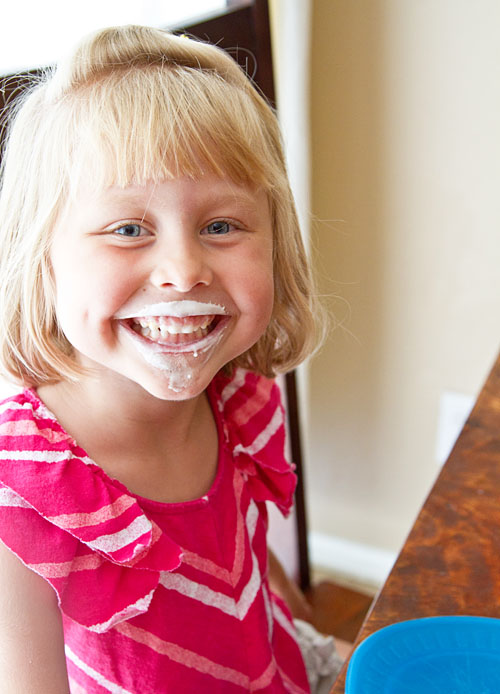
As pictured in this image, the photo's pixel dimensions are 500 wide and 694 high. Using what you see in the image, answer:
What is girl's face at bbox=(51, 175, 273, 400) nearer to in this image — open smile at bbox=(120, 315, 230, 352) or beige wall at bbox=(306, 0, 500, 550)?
open smile at bbox=(120, 315, 230, 352)

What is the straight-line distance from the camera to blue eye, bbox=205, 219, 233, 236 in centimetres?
75

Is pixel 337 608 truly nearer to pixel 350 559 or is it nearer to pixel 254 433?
pixel 350 559

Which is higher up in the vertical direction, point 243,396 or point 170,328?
point 170,328

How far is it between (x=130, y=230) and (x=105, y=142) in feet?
0.27

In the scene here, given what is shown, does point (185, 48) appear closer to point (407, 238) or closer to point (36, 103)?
point (36, 103)

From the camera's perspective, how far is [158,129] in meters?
0.71

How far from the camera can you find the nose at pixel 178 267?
71cm

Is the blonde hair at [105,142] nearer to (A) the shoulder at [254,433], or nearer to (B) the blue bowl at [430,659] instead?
(A) the shoulder at [254,433]

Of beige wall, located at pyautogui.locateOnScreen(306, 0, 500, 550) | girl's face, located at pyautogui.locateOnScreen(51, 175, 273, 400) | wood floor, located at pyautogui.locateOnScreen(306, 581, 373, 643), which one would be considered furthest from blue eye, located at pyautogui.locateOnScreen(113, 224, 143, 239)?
wood floor, located at pyautogui.locateOnScreen(306, 581, 373, 643)

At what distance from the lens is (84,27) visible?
1.12 m

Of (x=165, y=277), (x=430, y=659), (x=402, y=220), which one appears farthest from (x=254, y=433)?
(x=402, y=220)

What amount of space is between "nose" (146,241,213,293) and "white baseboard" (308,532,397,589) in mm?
1395

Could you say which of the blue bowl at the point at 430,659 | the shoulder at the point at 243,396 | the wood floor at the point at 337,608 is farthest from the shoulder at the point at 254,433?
the wood floor at the point at 337,608

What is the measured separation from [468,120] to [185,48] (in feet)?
2.79
